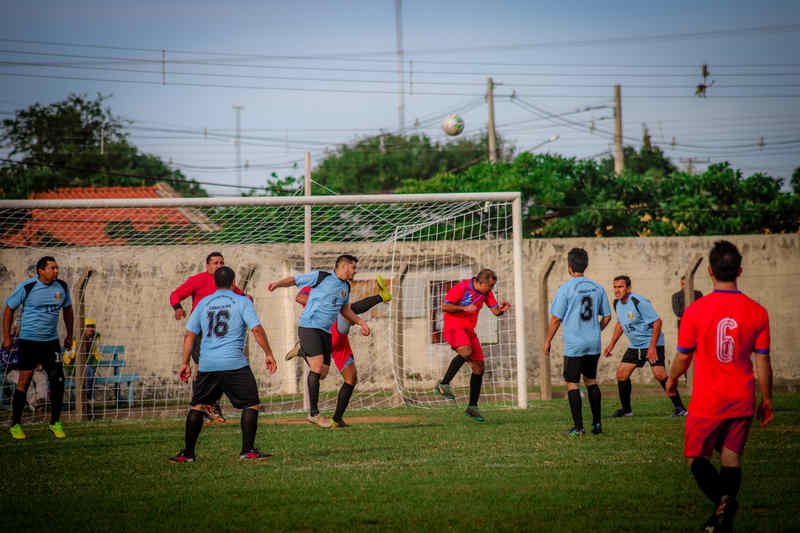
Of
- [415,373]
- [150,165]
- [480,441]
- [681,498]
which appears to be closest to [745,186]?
[415,373]

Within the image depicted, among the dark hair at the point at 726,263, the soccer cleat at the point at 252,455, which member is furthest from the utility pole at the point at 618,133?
the dark hair at the point at 726,263

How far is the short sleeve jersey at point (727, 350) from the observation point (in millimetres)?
5020

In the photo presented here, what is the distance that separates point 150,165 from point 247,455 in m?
43.6

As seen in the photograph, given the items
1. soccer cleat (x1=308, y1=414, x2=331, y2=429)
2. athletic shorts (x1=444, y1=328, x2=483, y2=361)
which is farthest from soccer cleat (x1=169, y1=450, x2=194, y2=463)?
athletic shorts (x1=444, y1=328, x2=483, y2=361)

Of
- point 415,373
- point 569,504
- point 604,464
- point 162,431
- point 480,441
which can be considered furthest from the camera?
point 415,373

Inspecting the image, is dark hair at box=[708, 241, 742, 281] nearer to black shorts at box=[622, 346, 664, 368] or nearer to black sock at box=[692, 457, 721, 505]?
black sock at box=[692, 457, 721, 505]

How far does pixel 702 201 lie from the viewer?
2541cm

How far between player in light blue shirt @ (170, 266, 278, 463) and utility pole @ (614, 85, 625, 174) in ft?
82.1

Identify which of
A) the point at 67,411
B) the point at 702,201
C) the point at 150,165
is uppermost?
the point at 150,165

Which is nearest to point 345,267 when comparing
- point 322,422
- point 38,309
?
point 322,422

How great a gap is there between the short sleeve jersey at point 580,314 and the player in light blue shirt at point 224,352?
11.6ft

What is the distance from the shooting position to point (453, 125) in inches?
797

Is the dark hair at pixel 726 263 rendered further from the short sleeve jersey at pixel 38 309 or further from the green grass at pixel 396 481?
the short sleeve jersey at pixel 38 309

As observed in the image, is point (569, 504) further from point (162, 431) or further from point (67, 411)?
point (67, 411)
